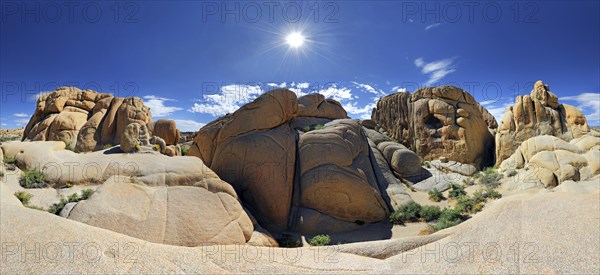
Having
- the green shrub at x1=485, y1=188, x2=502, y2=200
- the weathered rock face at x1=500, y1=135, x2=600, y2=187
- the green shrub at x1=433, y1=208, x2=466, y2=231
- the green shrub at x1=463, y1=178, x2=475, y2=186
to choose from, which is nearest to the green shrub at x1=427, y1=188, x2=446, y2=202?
the green shrub at x1=485, y1=188, x2=502, y2=200

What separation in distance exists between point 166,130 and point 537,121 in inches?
1306

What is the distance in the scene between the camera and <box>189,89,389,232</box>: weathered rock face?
1816cm

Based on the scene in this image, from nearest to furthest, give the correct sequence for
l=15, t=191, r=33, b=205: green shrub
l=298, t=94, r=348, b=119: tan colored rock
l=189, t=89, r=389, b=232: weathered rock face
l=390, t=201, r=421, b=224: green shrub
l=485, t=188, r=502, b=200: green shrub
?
l=15, t=191, r=33, b=205: green shrub → l=189, t=89, r=389, b=232: weathered rock face → l=390, t=201, r=421, b=224: green shrub → l=485, t=188, r=502, b=200: green shrub → l=298, t=94, r=348, b=119: tan colored rock

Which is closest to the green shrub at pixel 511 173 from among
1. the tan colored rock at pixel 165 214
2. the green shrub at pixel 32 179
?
the tan colored rock at pixel 165 214

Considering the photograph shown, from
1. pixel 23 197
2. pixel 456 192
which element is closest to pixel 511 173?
pixel 456 192

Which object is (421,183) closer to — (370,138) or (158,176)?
(370,138)

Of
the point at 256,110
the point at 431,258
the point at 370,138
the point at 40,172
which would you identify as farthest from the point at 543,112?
the point at 40,172

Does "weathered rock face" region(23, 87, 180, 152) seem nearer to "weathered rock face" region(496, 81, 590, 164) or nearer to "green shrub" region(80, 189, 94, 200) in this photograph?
"green shrub" region(80, 189, 94, 200)

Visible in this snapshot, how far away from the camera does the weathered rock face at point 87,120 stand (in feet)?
75.0

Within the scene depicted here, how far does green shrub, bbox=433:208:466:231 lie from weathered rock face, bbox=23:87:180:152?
19546 millimetres

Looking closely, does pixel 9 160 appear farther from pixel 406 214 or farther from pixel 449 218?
pixel 449 218

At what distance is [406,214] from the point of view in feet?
62.7

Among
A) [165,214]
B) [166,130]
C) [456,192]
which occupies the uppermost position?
[166,130]

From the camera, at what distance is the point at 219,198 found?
1334 cm
